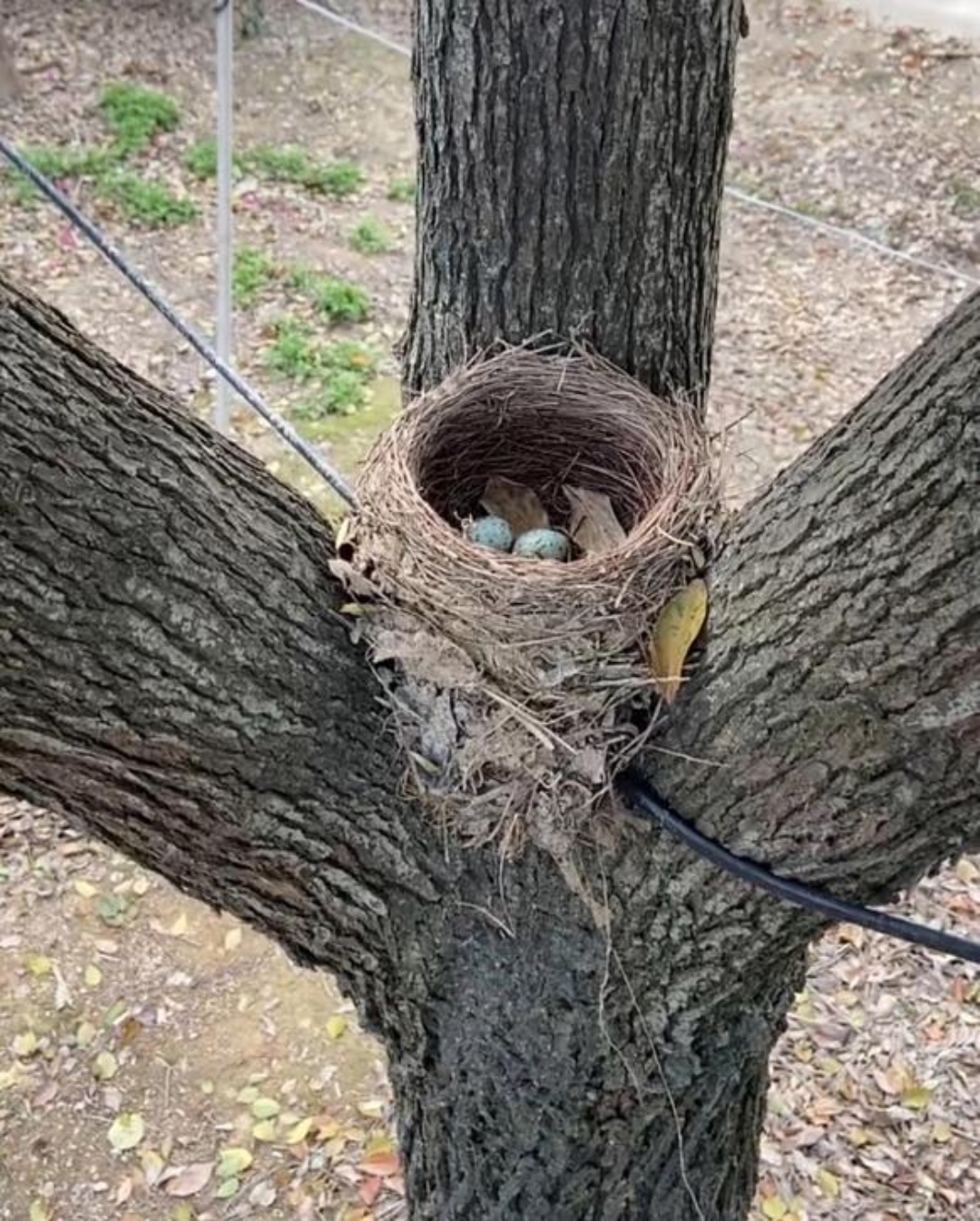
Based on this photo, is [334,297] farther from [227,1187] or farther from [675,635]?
[675,635]

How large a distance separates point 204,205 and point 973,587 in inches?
219

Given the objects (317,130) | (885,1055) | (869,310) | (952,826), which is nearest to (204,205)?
(317,130)

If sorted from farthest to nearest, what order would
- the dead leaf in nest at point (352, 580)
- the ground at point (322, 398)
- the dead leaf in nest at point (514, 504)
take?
the ground at point (322, 398), the dead leaf in nest at point (514, 504), the dead leaf in nest at point (352, 580)

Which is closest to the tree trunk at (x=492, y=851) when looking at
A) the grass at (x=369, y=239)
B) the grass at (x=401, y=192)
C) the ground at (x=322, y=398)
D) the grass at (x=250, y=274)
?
the ground at (x=322, y=398)

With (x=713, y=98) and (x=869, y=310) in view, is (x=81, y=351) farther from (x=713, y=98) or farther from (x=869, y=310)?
(x=869, y=310)

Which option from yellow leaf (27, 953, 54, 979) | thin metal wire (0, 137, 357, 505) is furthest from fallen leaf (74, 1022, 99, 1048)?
thin metal wire (0, 137, 357, 505)

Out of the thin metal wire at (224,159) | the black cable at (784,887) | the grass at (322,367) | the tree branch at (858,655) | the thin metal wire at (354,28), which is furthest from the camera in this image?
the grass at (322,367)

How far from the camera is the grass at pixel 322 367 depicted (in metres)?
5.16

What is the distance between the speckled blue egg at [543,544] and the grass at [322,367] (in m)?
3.40

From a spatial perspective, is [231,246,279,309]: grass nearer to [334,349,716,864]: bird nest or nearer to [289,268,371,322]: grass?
[289,268,371,322]: grass

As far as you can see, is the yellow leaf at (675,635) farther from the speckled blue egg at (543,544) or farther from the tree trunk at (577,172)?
the tree trunk at (577,172)

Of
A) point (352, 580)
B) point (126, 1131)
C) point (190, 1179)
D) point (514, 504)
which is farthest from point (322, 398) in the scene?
point (352, 580)

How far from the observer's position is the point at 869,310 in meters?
5.91

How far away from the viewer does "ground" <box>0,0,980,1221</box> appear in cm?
319
